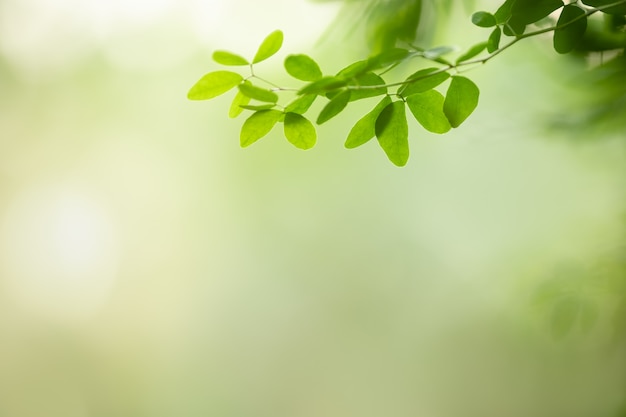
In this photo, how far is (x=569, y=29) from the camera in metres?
0.60

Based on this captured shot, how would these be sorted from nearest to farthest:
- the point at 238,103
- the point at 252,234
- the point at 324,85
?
the point at 324,85
the point at 238,103
the point at 252,234

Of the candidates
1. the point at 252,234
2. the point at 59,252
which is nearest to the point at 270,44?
the point at 252,234

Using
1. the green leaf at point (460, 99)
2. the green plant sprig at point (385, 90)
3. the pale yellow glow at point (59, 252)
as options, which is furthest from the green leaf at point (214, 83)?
the pale yellow glow at point (59, 252)

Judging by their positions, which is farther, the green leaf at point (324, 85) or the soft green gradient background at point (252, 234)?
the soft green gradient background at point (252, 234)

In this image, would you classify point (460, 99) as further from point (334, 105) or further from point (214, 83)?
point (214, 83)

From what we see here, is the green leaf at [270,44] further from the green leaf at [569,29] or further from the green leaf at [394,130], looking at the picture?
the green leaf at [569,29]

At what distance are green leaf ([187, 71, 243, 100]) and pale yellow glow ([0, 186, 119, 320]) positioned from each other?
0.70 m

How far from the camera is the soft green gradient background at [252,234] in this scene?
3.55ft

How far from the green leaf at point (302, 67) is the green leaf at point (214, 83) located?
2.2 inches

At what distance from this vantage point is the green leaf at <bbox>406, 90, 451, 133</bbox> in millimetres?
572

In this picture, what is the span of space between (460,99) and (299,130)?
180 millimetres

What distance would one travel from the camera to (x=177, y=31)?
1155mm

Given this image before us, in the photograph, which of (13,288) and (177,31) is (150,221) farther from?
(177,31)

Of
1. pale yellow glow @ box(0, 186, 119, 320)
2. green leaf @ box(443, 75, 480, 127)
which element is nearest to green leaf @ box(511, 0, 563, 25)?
green leaf @ box(443, 75, 480, 127)
